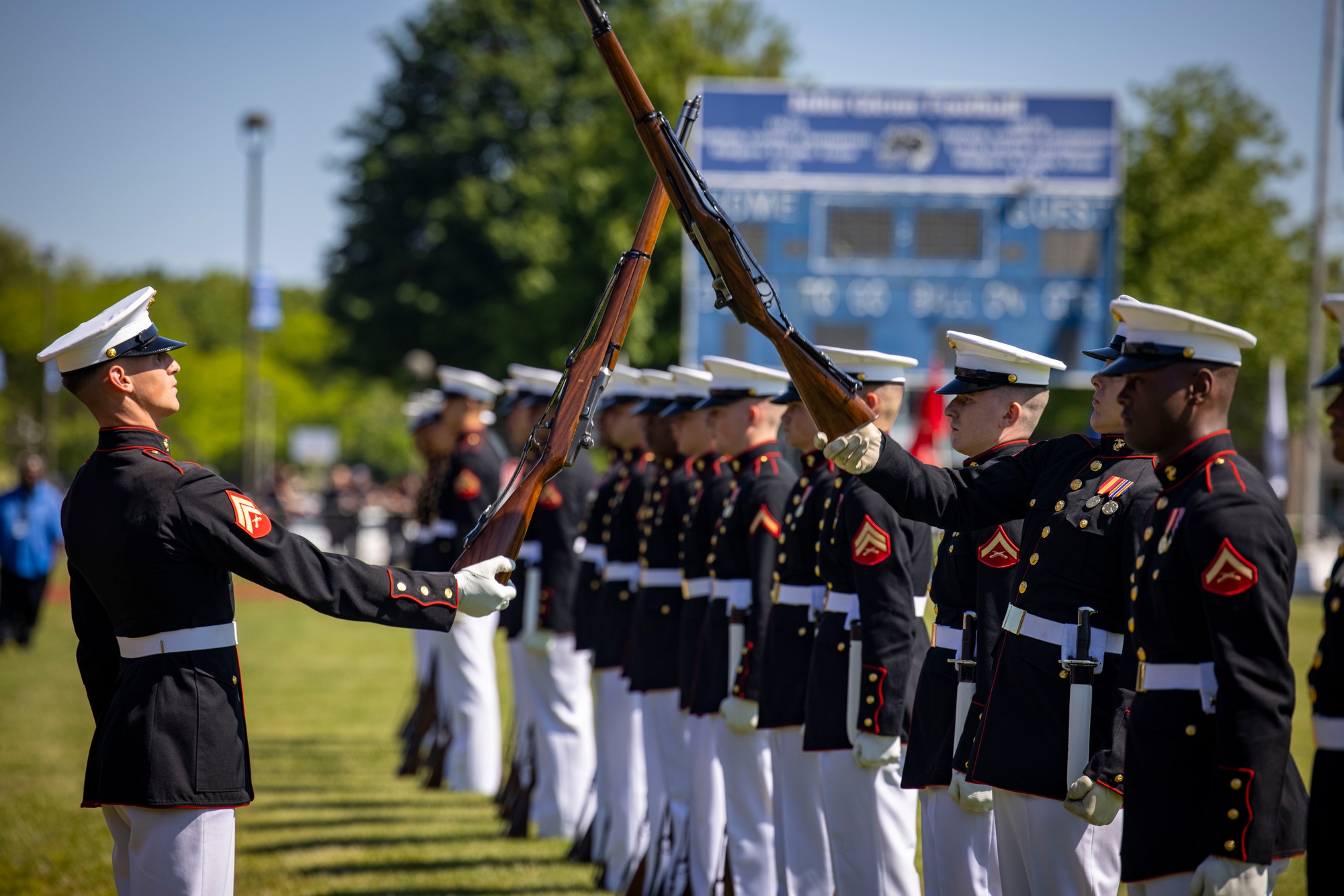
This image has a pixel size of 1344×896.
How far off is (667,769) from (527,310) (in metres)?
28.9

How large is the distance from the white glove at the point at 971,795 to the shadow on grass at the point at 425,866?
374 cm

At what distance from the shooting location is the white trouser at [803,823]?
5227 millimetres

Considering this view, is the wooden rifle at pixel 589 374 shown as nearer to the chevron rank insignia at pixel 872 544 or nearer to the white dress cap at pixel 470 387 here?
the chevron rank insignia at pixel 872 544

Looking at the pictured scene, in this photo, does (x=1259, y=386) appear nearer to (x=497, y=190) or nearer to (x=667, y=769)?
(x=497, y=190)

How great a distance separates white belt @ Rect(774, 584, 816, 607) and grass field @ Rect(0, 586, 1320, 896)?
245 centimetres

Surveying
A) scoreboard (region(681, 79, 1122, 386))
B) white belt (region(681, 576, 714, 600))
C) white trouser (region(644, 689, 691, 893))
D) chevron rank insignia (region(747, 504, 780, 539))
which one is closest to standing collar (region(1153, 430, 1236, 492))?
chevron rank insignia (region(747, 504, 780, 539))

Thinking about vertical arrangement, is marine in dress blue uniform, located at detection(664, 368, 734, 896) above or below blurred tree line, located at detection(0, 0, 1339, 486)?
below

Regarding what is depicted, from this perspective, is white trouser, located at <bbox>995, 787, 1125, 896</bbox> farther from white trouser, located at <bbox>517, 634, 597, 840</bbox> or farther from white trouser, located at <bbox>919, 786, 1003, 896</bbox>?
white trouser, located at <bbox>517, 634, 597, 840</bbox>

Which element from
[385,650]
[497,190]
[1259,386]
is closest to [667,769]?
[385,650]

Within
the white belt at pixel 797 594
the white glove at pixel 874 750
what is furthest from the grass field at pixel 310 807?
the white glove at pixel 874 750

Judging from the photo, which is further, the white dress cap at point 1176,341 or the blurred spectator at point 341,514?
the blurred spectator at point 341,514

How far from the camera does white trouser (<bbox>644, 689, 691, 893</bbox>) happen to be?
6191mm

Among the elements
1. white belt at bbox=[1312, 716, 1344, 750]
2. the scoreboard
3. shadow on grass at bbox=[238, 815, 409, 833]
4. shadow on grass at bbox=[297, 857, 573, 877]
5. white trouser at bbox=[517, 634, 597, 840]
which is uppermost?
the scoreboard

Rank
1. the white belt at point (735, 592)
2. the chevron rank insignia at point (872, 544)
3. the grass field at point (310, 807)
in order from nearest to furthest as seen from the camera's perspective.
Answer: the chevron rank insignia at point (872, 544) → the white belt at point (735, 592) → the grass field at point (310, 807)
